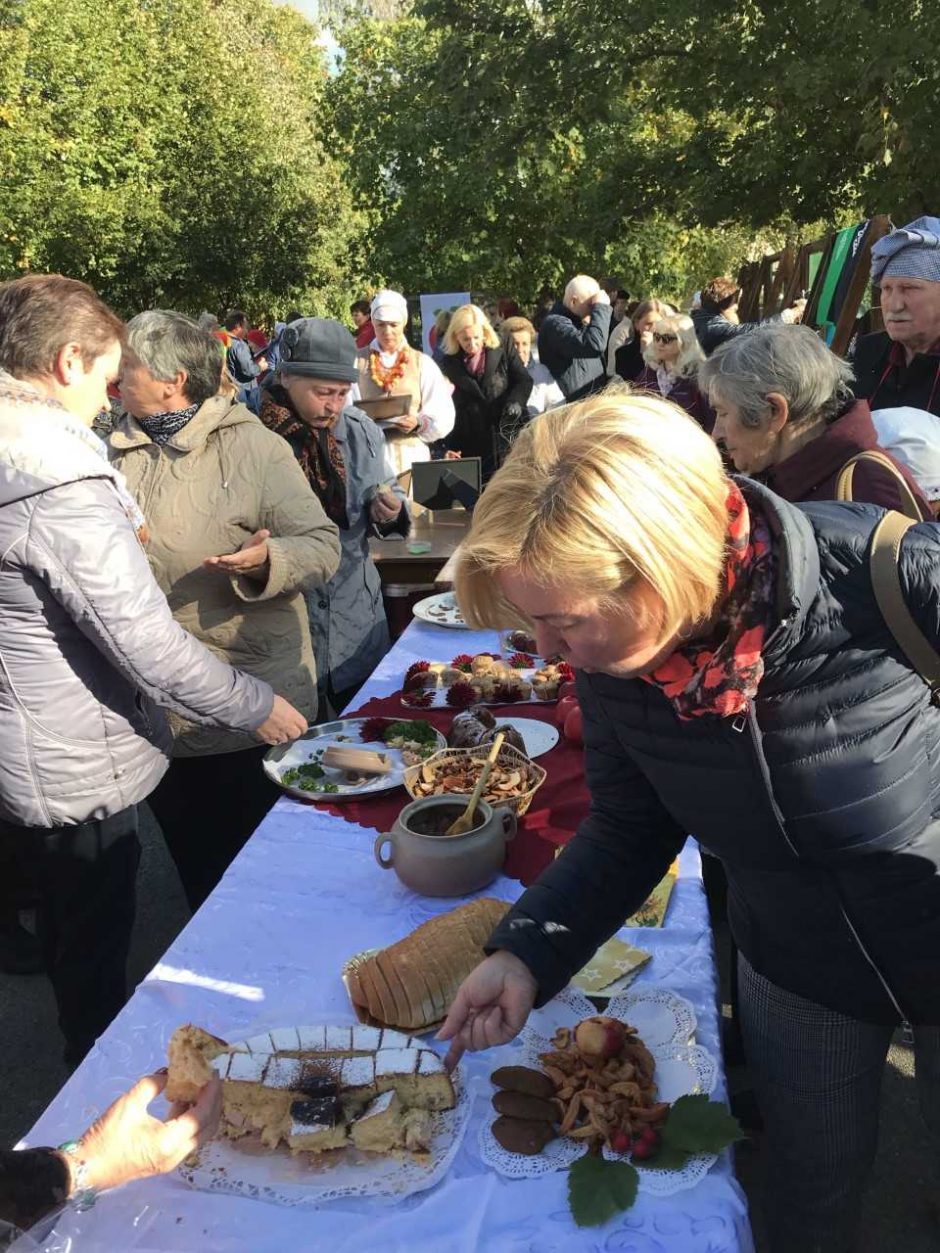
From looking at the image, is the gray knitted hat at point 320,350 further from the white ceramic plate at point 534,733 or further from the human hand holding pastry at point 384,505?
the white ceramic plate at point 534,733

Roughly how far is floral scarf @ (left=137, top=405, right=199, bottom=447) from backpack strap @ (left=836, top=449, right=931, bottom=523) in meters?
1.61

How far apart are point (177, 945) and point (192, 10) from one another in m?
23.5

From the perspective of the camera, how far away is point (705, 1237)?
1034 mm

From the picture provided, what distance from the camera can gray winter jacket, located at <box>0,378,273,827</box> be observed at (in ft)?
5.67

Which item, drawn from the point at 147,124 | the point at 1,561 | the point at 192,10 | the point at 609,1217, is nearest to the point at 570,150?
the point at 147,124

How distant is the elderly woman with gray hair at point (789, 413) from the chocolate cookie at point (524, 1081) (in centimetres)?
151

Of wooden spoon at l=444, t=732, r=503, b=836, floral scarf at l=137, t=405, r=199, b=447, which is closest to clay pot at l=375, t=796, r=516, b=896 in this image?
wooden spoon at l=444, t=732, r=503, b=836

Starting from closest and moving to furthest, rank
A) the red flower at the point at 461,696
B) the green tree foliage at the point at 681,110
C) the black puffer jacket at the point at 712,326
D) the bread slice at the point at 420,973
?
the bread slice at the point at 420,973 < the red flower at the point at 461,696 < the black puffer jacket at the point at 712,326 < the green tree foliage at the point at 681,110

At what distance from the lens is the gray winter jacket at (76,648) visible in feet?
5.67

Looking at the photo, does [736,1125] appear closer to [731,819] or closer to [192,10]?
[731,819]

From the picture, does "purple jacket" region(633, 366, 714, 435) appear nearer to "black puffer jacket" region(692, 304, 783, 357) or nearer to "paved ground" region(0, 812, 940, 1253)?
"black puffer jacket" region(692, 304, 783, 357)

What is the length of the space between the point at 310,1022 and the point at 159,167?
20923mm

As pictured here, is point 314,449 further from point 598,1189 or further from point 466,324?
point 466,324

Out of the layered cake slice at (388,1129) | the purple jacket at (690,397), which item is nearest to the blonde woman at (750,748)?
the layered cake slice at (388,1129)
